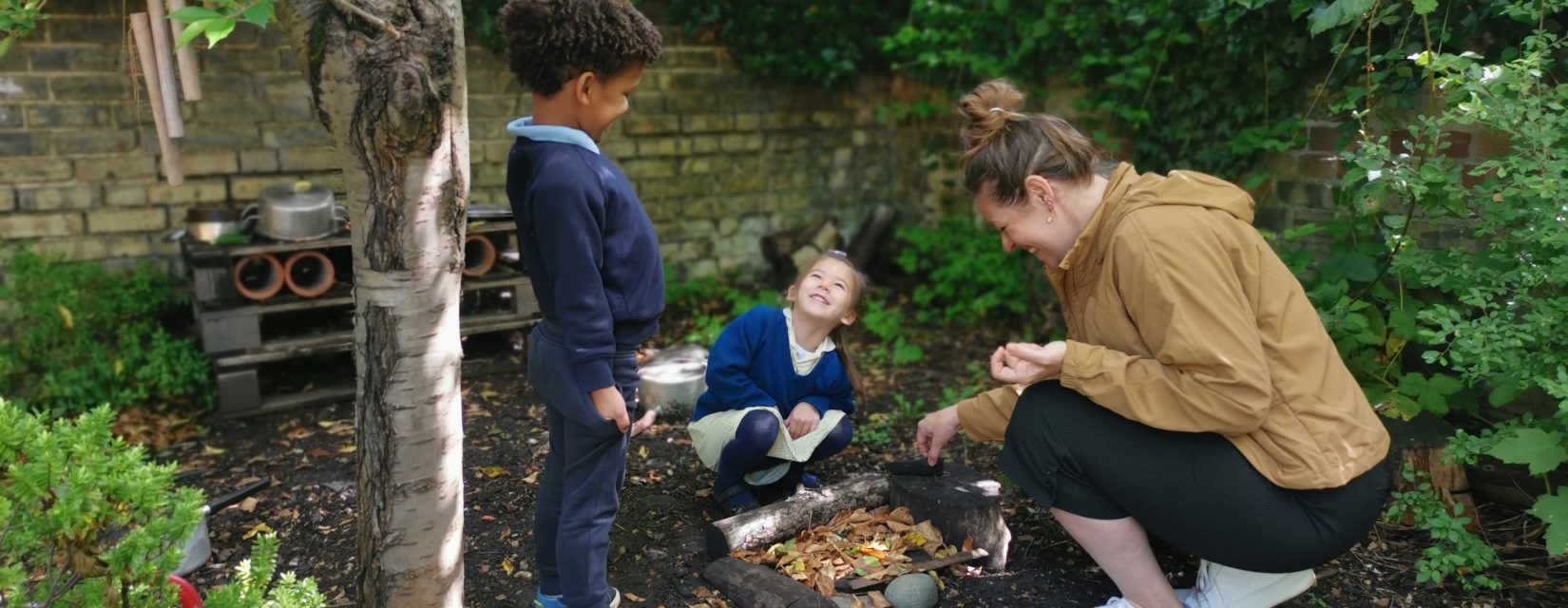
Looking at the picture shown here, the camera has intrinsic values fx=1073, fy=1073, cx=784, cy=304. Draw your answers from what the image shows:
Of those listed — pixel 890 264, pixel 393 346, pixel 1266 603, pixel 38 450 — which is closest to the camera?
pixel 38 450

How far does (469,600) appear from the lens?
302cm

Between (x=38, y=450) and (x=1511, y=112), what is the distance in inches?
145

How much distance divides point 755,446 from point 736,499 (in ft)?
0.90

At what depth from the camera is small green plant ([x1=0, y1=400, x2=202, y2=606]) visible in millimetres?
2031

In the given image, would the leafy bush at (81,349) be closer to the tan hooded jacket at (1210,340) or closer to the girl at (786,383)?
the girl at (786,383)

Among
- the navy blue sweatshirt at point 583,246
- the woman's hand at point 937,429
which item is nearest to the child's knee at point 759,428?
the woman's hand at point 937,429

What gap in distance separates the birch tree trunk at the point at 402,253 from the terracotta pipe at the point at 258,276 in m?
2.78

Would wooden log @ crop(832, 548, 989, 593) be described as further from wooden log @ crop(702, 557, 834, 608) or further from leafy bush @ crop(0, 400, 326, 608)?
leafy bush @ crop(0, 400, 326, 608)

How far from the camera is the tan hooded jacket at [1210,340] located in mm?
2414

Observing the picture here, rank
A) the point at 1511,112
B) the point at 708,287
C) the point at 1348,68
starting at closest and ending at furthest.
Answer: the point at 1511,112 < the point at 1348,68 < the point at 708,287

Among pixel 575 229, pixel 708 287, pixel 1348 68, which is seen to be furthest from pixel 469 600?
pixel 708 287

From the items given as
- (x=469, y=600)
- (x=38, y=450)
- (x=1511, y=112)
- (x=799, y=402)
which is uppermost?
(x=1511, y=112)

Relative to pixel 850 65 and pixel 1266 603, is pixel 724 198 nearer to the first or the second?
pixel 850 65

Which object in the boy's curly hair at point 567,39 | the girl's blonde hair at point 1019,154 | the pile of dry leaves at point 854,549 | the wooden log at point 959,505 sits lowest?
the pile of dry leaves at point 854,549
